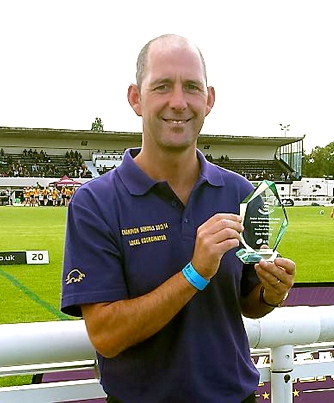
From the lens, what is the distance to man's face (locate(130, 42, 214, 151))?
4.77ft

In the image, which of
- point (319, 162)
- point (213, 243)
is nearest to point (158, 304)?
point (213, 243)

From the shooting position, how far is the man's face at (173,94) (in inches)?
57.2

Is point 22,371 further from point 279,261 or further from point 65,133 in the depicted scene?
point 65,133

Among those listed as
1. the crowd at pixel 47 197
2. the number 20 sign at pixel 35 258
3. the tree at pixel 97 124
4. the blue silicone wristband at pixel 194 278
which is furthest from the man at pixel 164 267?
the tree at pixel 97 124

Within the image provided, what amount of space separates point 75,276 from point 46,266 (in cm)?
828

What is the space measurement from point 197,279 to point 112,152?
145 feet

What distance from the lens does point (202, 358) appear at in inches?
56.1

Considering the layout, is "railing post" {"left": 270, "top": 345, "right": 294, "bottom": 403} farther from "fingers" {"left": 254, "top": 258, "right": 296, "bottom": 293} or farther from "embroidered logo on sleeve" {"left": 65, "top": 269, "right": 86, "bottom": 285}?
"embroidered logo on sleeve" {"left": 65, "top": 269, "right": 86, "bottom": 285}

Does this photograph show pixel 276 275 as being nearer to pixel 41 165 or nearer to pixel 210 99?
pixel 210 99

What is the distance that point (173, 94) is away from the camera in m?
1.46

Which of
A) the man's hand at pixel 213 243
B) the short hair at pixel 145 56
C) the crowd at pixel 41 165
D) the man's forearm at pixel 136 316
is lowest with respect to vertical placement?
the man's forearm at pixel 136 316

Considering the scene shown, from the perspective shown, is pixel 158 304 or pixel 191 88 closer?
pixel 158 304

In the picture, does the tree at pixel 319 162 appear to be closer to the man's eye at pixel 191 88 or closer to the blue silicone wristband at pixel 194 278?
the man's eye at pixel 191 88

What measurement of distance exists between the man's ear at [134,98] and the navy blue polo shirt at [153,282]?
19 cm
